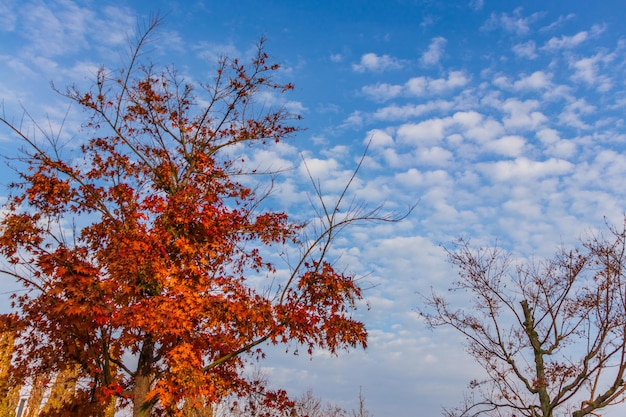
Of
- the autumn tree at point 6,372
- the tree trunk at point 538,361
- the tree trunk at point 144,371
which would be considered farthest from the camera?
the tree trunk at point 538,361

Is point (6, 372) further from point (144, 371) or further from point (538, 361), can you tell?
point (538, 361)

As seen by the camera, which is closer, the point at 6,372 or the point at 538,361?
the point at 6,372

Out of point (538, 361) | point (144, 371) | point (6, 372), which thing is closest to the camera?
point (144, 371)

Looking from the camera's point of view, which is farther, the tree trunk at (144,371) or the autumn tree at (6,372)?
the tree trunk at (144,371)

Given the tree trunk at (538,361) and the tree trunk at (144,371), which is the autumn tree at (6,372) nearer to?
the tree trunk at (144,371)

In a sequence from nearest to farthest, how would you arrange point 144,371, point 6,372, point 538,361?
point 144,371, point 6,372, point 538,361

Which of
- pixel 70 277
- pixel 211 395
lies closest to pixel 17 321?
pixel 70 277

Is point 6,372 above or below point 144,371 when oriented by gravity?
above

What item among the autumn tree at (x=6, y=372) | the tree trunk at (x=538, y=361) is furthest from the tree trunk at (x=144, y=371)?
the tree trunk at (x=538, y=361)

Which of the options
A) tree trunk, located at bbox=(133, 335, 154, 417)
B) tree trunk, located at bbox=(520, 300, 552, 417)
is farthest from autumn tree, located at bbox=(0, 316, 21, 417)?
tree trunk, located at bbox=(520, 300, 552, 417)

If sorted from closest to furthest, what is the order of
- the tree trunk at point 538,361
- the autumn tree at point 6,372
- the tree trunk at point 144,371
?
1. the autumn tree at point 6,372
2. the tree trunk at point 144,371
3. the tree trunk at point 538,361

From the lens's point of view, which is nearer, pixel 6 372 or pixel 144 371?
pixel 144 371

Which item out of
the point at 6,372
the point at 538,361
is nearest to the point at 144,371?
the point at 6,372

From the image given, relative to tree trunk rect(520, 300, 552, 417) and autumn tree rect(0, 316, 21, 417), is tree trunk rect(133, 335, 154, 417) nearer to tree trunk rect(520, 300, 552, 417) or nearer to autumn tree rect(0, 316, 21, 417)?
autumn tree rect(0, 316, 21, 417)
